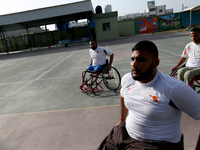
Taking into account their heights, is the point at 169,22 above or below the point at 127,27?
above

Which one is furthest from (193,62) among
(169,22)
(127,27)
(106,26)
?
(169,22)

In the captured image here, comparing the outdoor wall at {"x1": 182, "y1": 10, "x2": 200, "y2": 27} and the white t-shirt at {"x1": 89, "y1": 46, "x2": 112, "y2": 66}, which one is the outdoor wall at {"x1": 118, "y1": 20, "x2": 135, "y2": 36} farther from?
the white t-shirt at {"x1": 89, "y1": 46, "x2": 112, "y2": 66}

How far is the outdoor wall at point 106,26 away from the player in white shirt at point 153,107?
28.4 meters

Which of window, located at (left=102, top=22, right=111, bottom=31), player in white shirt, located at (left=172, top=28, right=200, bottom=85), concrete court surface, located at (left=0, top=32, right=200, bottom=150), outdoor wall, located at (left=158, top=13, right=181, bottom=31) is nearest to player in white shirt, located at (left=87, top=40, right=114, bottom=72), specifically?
concrete court surface, located at (left=0, top=32, right=200, bottom=150)

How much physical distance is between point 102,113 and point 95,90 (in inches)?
67.4

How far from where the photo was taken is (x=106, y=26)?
95.7ft

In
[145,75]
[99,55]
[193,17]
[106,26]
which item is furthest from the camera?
[193,17]

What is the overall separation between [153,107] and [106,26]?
95.2 ft

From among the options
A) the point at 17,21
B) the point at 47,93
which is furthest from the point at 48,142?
the point at 17,21

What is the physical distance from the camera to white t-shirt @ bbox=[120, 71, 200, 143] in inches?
58.6

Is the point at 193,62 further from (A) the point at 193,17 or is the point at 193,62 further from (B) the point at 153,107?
(A) the point at 193,17

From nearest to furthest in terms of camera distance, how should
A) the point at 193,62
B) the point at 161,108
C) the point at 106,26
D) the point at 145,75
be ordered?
the point at 161,108 → the point at 145,75 → the point at 193,62 → the point at 106,26

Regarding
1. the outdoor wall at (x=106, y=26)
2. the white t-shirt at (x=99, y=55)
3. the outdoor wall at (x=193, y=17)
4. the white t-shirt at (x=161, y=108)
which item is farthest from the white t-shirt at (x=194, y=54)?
the outdoor wall at (x=193, y=17)

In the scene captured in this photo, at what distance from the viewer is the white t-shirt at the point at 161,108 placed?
58.6 inches
